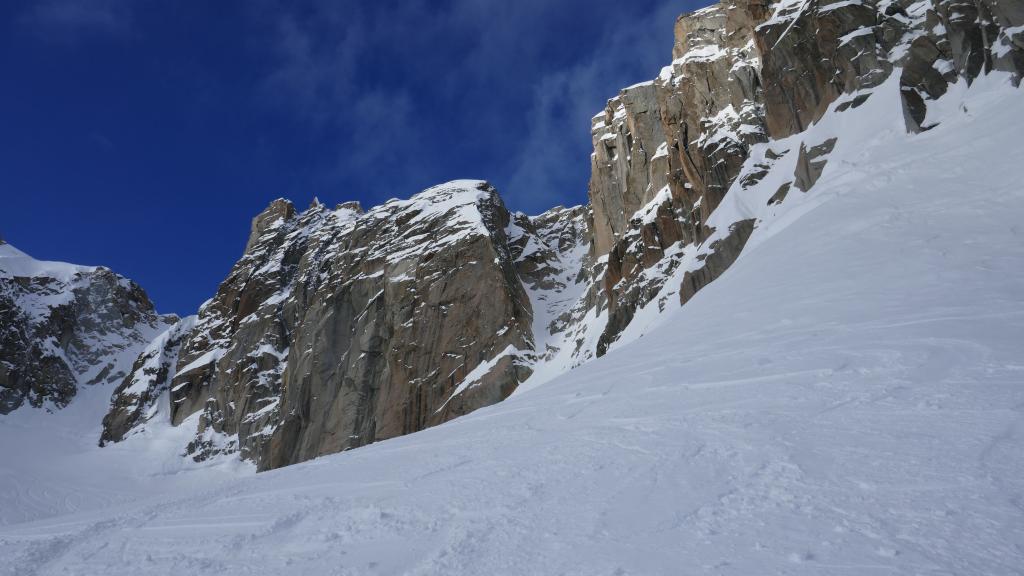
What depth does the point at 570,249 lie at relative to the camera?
9244 centimetres

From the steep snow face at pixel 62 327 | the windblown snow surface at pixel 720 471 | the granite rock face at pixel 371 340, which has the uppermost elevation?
the steep snow face at pixel 62 327

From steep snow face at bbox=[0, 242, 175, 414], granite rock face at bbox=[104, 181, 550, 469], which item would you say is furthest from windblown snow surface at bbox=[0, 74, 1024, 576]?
steep snow face at bbox=[0, 242, 175, 414]

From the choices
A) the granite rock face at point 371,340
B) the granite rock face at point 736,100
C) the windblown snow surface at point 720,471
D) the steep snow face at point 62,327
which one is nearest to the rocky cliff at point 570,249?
the granite rock face at point 736,100

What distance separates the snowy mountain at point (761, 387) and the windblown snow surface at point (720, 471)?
4 cm

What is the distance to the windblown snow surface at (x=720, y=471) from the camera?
4922 millimetres

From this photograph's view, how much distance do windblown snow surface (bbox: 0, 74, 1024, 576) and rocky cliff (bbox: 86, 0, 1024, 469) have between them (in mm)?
20158

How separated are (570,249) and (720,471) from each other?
86.5 m

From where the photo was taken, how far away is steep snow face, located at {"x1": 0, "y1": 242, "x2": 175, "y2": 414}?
4889 inches

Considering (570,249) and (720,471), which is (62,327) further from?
(720,471)

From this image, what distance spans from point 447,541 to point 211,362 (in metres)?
111

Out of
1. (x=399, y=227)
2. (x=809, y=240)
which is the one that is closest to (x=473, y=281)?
(x=399, y=227)

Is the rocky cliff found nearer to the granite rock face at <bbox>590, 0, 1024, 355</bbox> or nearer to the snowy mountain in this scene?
the granite rock face at <bbox>590, 0, 1024, 355</bbox>

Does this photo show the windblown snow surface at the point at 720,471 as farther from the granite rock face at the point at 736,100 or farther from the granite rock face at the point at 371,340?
the granite rock face at the point at 371,340

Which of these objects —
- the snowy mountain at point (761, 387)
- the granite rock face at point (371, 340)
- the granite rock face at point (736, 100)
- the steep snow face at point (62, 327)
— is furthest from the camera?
the steep snow face at point (62, 327)
